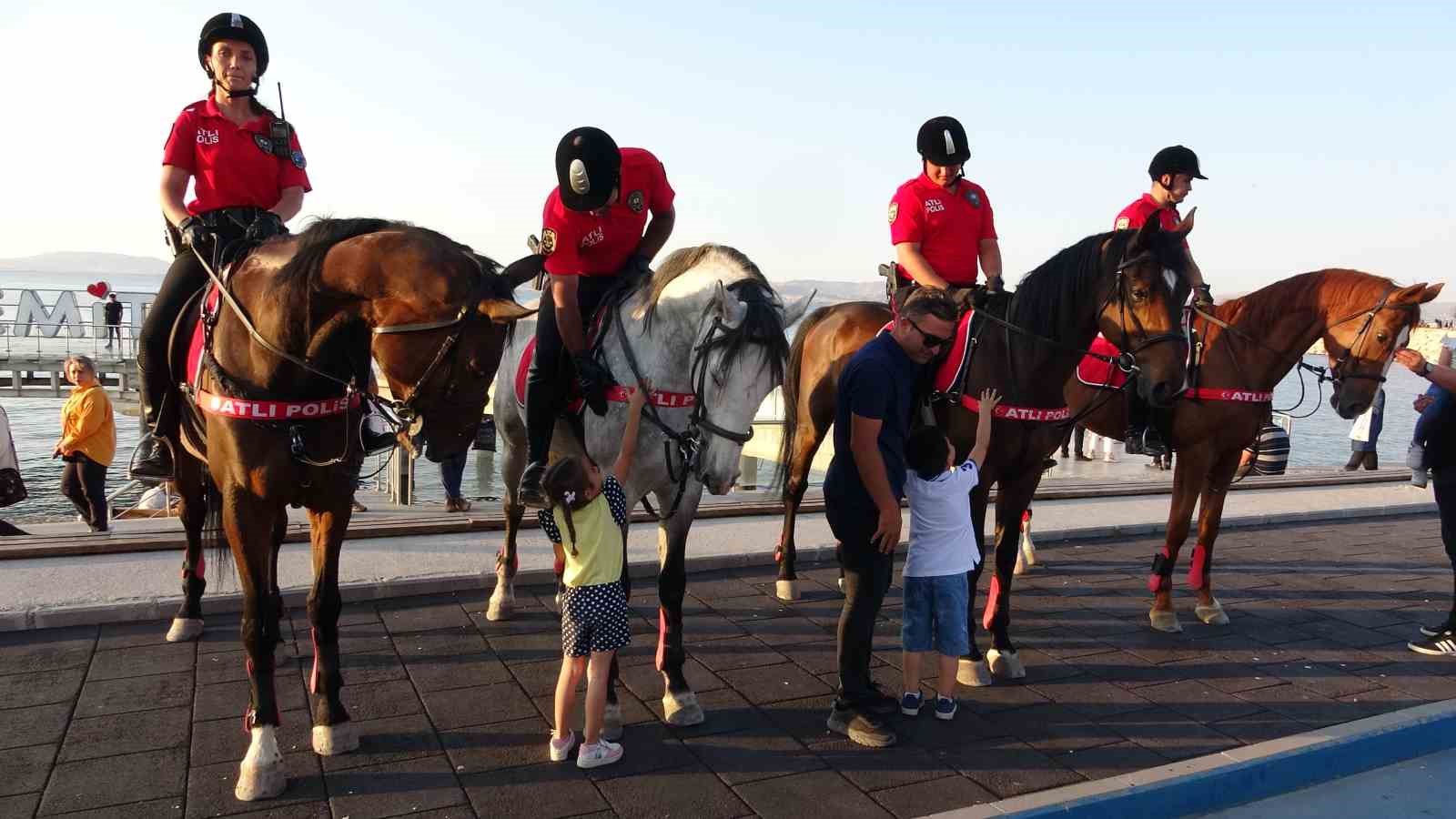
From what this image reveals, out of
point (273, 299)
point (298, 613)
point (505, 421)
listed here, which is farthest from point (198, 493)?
point (273, 299)

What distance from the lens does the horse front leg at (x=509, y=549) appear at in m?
5.38

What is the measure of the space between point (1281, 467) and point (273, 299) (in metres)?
11.0

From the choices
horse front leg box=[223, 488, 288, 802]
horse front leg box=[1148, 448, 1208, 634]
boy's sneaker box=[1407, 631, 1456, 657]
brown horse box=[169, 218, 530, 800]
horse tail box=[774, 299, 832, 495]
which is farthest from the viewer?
horse tail box=[774, 299, 832, 495]

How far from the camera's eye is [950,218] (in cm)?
516

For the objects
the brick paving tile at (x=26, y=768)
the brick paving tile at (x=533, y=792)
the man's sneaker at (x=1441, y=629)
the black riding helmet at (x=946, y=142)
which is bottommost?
the brick paving tile at (x=26, y=768)

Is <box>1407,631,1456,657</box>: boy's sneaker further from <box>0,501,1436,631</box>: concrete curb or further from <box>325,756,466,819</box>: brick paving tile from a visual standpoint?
<box>325,756,466,819</box>: brick paving tile

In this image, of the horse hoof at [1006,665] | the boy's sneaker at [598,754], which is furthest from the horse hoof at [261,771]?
the horse hoof at [1006,665]

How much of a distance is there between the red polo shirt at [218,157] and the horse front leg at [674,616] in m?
2.35

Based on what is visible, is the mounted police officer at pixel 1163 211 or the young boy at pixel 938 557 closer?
the young boy at pixel 938 557

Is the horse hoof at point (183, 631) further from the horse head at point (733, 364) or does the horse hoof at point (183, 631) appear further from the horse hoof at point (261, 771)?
the horse head at point (733, 364)

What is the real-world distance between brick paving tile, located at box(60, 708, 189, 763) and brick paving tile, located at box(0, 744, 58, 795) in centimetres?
6

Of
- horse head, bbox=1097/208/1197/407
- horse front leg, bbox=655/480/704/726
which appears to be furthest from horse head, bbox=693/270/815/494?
horse head, bbox=1097/208/1197/407

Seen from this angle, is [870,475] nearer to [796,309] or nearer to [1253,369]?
[796,309]

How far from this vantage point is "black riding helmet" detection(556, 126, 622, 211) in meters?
3.80
